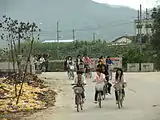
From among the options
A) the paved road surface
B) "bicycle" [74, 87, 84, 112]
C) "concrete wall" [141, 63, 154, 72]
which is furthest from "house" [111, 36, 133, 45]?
"bicycle" [74, 87, 84, 112]

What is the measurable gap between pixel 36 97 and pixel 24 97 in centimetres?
79

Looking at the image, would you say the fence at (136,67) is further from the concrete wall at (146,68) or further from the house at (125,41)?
the house at (125,41)

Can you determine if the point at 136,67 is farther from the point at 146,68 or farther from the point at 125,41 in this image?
the point at 125,41

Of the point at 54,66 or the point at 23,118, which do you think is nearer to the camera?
the point at 23,118

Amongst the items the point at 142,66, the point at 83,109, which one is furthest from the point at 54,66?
the point at 83,109

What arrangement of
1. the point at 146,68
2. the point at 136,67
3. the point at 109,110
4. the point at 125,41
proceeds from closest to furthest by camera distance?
the point at 109,110 < the point at 146,68 < the point at 136,67 < the point at 125,41

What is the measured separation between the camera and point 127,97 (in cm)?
2141

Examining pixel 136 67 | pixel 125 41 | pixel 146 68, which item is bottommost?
pixel 146 68

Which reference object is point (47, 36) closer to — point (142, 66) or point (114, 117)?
point (142, 66)

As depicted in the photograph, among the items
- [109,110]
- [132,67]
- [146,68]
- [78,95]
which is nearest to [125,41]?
[132,67]

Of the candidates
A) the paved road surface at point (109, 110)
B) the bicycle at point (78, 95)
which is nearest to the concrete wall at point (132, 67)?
the paved road surface at point (109, 110)

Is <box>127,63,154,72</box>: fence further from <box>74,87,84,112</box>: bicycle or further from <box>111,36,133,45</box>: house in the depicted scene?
<box>74,87,84,112</box>: bicycle

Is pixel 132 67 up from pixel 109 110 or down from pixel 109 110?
up

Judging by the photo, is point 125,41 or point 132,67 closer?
point 132,67
